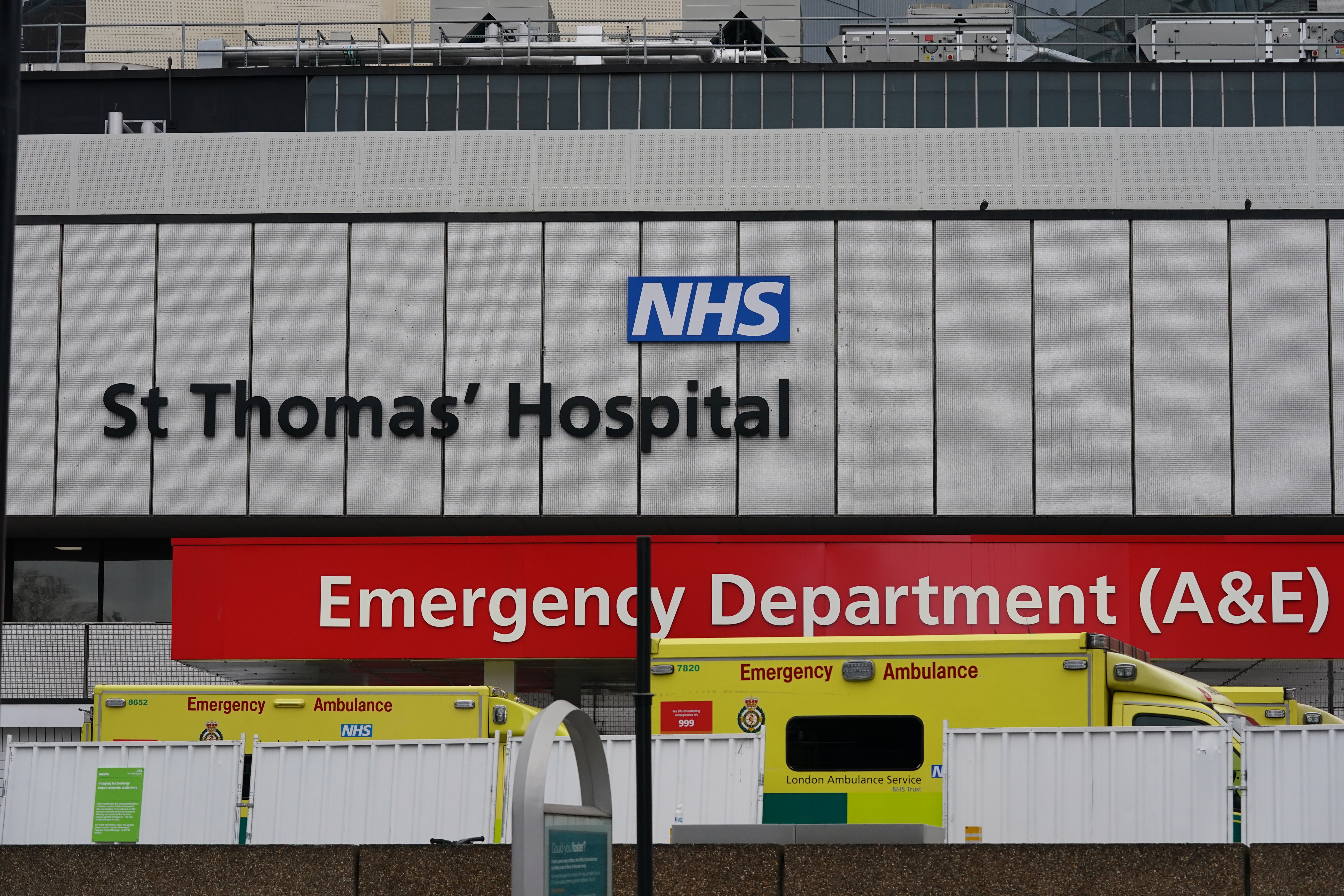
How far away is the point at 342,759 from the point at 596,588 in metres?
10.2

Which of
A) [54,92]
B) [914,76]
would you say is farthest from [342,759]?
[54,92]

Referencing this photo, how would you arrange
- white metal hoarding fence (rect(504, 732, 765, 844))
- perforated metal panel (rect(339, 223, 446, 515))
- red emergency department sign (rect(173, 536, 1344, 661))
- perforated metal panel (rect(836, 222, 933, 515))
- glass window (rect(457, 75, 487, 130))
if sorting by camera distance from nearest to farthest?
white metal hoarding fence (rect(504, 732, 765, 844)), red emergency department sign (rect(173, 536, 1344, 661)), perforated metal panel (rect(836, 222, 933, 515)), perforated metal panel (rect(339, 223, 446, 515)), glass window (rect(457, 75, 487, 130))

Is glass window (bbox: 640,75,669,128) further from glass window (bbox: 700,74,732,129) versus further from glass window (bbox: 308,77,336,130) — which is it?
glass window (bbox: 308,77,336,130)

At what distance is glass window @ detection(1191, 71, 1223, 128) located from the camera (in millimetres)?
35312

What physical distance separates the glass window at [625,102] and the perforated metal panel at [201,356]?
33.7 ft

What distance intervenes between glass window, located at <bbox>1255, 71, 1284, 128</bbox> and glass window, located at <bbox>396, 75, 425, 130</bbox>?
1783 centimetres

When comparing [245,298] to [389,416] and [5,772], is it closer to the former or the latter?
[389,416]

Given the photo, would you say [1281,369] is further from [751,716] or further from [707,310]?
[751,716]

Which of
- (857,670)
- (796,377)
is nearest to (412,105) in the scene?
(796,377)

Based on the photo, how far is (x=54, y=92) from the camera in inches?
1475

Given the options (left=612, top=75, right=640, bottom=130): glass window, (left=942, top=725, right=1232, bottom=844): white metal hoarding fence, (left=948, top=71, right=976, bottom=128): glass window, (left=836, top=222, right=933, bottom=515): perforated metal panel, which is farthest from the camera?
(left=612, top=75, right=640, bottom=130): glass window

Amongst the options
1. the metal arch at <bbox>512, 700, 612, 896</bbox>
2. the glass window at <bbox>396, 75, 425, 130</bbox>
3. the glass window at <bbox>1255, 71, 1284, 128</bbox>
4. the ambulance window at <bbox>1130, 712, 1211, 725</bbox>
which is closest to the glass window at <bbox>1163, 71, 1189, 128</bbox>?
the glass window at <bbox>1255, 71, 1284, 128</bbox>

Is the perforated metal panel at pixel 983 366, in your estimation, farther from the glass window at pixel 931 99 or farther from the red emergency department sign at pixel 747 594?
the glass window at pixel 931 99

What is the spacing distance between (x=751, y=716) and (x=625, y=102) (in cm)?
2364
